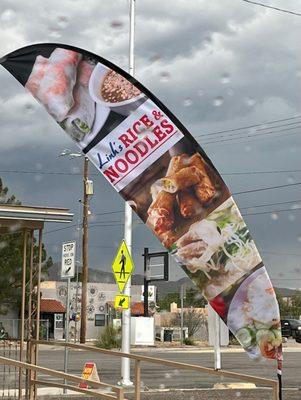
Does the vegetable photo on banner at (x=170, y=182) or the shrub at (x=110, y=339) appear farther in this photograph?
the shrub at (x=110, y=339)

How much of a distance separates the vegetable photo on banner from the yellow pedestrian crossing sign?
34.0ft

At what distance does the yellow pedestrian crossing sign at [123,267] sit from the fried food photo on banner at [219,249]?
10.7 meters

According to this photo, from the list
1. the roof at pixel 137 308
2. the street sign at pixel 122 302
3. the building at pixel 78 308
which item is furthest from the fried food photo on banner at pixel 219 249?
the roof at pixel 137 308

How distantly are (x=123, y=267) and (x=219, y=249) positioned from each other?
428 inches

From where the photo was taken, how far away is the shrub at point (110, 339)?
35.7 meters

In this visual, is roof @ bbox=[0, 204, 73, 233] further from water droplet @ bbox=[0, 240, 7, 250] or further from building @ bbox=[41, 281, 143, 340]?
building @ bbox=[41, 281, 143, 340]

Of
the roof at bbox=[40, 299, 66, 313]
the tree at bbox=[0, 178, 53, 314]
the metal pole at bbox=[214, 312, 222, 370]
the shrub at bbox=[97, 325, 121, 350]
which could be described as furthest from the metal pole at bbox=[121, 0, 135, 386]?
the roof at bbox=[40, 299, 66, 313]

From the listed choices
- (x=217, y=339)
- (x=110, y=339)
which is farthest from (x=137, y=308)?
(x=217, y=339)

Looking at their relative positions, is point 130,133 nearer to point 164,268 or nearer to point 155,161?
point 155,161

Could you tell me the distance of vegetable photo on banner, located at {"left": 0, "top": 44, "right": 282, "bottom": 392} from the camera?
596cm

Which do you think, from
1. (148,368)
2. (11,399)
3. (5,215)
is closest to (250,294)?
(5,215)

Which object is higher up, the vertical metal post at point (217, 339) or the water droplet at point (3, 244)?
the water droplet at point (3, 244)

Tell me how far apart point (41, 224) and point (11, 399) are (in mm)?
2955

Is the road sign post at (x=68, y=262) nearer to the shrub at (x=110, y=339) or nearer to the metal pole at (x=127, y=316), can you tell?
the metal pole at (x=127, y=316)
